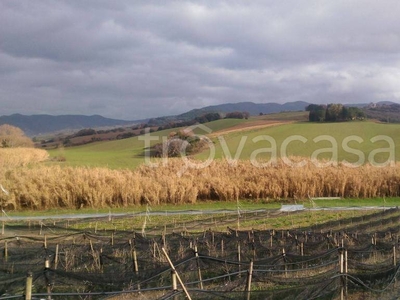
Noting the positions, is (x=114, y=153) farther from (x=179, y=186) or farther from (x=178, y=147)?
(x=179, y=186)

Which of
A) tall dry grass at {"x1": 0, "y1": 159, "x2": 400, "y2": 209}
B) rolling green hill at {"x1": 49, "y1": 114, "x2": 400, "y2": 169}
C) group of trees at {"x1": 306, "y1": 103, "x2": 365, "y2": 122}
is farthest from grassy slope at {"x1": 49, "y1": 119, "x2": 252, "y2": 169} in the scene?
group of trees at {"x1": 306, "y1": 103, "x2": 365, "y2": 122}

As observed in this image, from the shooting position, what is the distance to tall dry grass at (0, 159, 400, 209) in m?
33.7

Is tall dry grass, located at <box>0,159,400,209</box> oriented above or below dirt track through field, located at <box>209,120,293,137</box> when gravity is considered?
below

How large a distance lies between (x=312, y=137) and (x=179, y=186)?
3283 centimetres

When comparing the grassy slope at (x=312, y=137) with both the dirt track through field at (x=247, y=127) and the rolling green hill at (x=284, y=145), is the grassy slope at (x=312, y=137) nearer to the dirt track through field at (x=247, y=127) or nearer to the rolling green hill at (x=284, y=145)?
the rolling green hill at (x=284, y=145)

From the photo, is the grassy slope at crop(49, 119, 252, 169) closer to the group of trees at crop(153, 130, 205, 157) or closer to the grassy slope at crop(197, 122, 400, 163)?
the group of trees at crop(153, 130, 205, 157)

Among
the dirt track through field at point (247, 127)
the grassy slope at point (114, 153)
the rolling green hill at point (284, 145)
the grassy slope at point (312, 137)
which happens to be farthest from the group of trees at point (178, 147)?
the dirt track through field at point (247, 127)

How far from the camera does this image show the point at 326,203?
3178cm

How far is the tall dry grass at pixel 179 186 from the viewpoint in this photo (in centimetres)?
3369

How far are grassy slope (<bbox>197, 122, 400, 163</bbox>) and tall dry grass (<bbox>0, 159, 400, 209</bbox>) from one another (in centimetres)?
1297

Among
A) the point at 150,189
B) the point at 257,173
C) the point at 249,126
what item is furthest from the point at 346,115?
the point at 150,189

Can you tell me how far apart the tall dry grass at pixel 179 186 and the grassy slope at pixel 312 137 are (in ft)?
42.5

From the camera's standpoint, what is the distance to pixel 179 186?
3409 centimetres

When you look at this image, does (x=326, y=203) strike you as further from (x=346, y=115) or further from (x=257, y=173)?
(x=346, y=115)
